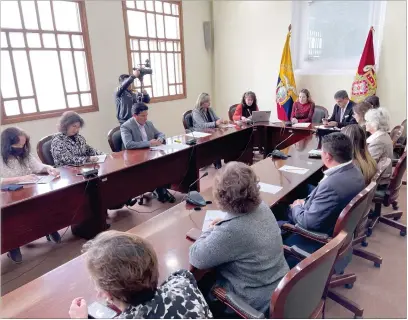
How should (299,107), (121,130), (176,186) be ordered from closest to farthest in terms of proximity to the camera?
1. (121,130)
2. (176,186)
3. (299,107)

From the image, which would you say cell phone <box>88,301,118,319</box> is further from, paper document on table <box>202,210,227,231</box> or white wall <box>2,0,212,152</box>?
white wall <box>2,0,212,152</box>

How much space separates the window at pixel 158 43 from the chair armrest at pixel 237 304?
4.29 metres

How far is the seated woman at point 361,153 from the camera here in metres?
1.86

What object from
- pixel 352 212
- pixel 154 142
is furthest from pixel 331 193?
pixel 154 142

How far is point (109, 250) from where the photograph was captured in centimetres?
83

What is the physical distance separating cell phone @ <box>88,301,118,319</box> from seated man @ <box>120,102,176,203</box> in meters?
2.19

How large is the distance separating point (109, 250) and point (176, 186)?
255 centimetres

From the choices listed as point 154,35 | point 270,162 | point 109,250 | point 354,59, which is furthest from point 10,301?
point 354,59

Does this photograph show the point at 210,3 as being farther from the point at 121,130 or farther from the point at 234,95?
the point at 121,130

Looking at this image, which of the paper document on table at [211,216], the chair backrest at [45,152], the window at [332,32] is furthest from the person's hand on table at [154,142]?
the window at [332,32]

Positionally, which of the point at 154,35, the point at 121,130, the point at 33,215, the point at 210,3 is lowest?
the point at 33,215

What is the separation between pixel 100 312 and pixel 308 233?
1143 millimetres

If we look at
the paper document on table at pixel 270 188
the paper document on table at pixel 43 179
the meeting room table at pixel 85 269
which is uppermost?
the paper document on table at pixel 43 179

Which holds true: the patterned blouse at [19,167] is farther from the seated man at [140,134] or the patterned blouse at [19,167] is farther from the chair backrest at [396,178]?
the chair backrest at [396,178]
